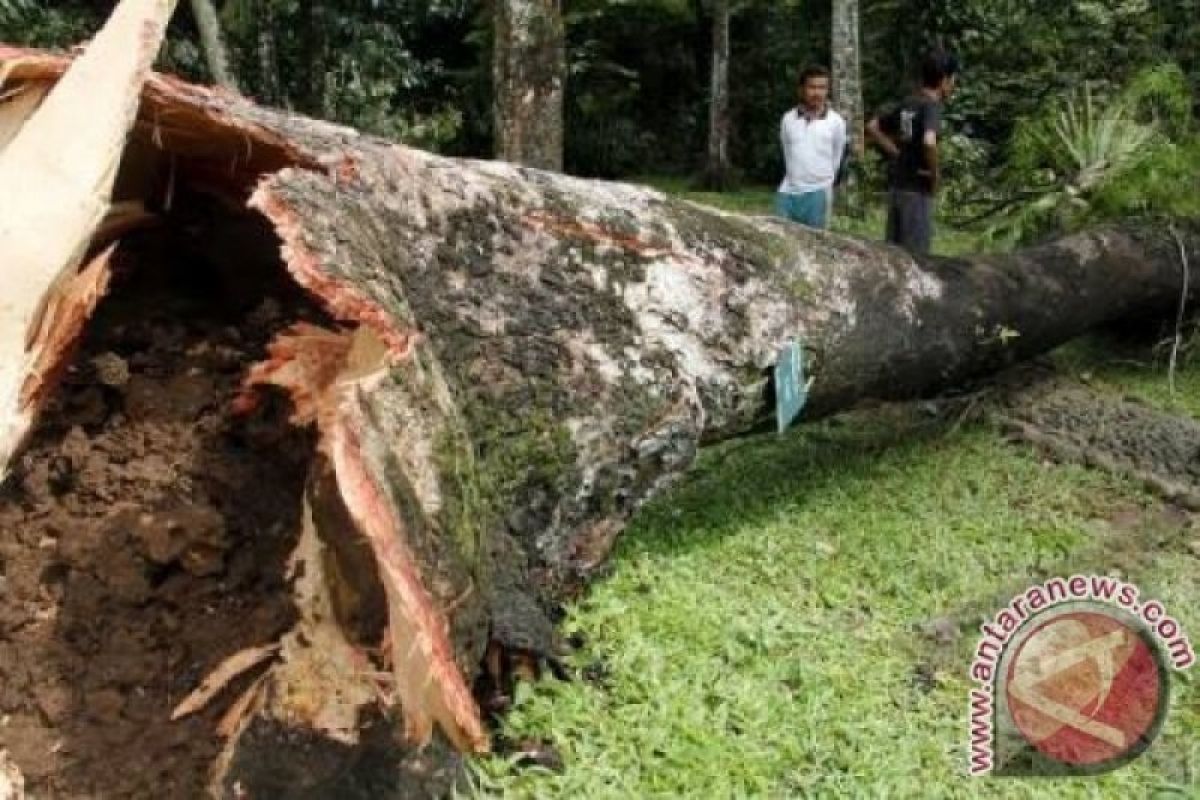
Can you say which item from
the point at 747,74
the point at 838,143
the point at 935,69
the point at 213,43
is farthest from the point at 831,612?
the point at 747,74

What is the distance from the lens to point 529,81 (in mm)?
6023

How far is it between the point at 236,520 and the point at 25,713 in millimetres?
558

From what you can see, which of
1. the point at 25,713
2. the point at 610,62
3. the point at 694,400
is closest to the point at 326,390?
the point at 25,713

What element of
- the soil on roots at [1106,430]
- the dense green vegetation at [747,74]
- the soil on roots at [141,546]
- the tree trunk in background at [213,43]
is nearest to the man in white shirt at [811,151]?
the dense green vegetation at [747,74]

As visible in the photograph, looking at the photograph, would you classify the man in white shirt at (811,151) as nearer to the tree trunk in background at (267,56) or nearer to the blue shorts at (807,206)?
the blue shorts at (807,206)

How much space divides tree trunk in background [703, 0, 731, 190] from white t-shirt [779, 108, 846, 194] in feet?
19.3

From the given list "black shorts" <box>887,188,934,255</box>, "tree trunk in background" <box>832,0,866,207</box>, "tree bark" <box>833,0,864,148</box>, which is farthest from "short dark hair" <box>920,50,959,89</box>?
"tree trunk in background" <box>832,0,866,207</box>

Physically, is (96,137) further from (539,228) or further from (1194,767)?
(1194,767)

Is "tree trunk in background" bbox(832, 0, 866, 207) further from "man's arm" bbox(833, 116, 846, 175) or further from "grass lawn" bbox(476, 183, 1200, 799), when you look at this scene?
"grass lawn" bbox(476, 183, 1200, 799)

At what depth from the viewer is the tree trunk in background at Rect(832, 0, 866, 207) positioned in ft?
33.1

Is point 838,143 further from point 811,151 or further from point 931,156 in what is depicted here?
point 931,156

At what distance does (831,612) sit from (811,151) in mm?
4037

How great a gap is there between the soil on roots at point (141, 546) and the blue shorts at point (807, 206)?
15.9ft

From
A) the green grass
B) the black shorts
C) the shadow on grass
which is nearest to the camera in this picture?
the shadow on grass
